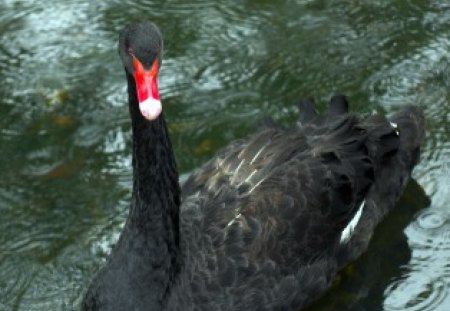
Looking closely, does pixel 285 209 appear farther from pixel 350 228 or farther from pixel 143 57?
pixel 143 57

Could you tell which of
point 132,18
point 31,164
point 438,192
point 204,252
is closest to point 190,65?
point 132,18

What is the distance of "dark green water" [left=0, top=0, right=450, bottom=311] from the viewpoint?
15.5 ft

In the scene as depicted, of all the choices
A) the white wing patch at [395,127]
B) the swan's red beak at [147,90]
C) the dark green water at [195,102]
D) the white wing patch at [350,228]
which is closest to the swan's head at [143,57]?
the swan's red beak at [147,90]

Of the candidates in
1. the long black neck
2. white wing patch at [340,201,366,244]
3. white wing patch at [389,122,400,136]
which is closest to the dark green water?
white wing patch at [340,201,366,244]

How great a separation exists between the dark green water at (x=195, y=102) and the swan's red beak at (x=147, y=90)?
1292 millimetres

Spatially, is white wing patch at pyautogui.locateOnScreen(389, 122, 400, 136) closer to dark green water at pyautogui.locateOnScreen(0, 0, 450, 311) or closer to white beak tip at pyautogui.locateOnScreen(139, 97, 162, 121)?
dark green water at pyautogui.locateOnScreen(0, 0, 450, 311)

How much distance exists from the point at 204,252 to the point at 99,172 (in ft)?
4.17

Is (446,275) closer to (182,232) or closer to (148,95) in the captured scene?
(182,232)

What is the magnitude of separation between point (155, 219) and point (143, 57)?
0.74 meters

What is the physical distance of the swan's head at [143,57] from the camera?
355 centimetres

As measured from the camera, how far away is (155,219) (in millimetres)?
4125

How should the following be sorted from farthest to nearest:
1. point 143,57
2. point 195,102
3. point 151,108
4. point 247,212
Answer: point 195,102 < point 247,212 < point 143,57 < point 151,108

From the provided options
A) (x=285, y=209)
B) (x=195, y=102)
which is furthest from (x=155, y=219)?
(x=195, y=102)

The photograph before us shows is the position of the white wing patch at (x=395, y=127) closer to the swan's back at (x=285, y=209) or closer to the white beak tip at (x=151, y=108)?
the swan's back at (x=285, y=209)
